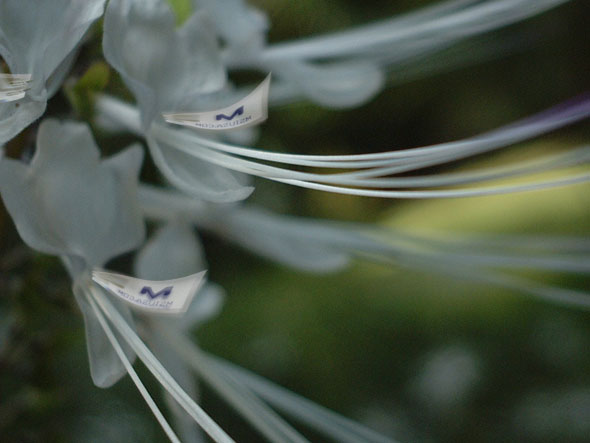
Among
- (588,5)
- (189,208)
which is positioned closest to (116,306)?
(189,208)

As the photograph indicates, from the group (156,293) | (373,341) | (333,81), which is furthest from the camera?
(373,341)

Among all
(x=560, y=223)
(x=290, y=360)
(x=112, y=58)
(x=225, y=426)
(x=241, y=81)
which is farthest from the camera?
(x=241, y=81)

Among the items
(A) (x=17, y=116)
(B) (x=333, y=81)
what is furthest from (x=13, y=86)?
(B) (x=333, y=81)

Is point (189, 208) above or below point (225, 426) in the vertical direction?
above

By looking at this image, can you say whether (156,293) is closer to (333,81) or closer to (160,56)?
(160,56)

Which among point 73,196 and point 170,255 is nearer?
point 73,196

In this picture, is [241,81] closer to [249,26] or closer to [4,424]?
[249,26]
